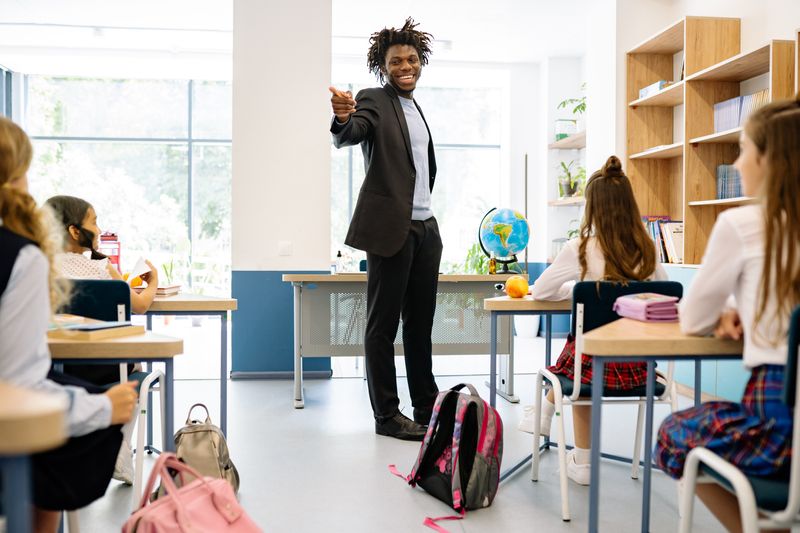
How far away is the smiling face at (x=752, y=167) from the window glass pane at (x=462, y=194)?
6.74 meters

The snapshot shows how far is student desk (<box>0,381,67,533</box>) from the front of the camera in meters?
0.73

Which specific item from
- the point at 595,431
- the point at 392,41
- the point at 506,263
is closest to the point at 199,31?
the point at 392,41

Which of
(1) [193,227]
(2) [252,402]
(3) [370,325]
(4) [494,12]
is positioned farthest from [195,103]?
(3) [370,325]

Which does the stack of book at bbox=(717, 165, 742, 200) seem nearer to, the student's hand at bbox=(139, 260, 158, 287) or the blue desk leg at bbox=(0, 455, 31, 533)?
the student's hand at bbox=(139, 260, 158, 287)

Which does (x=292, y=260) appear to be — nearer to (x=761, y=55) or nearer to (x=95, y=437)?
(x=761, y=55)

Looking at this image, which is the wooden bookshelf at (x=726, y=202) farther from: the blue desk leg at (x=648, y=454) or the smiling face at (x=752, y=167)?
the smiling face at (x=752, y=167)

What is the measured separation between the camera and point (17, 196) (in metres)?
1.24

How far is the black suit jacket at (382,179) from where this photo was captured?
3004mm

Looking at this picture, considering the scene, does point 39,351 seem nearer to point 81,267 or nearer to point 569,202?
point 81,267

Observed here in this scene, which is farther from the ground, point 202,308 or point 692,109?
point 692,109

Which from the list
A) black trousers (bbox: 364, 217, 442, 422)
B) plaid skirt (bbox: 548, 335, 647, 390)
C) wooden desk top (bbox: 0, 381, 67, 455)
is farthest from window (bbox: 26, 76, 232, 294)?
wooden desk top (bbox: 0, 381, 67, 455)

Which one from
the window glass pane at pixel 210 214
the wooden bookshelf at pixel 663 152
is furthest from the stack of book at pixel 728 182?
the window glass pane at pixel 210 214

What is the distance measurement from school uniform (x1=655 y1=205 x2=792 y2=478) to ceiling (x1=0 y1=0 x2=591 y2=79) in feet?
15.7

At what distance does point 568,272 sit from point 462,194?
5962mm
